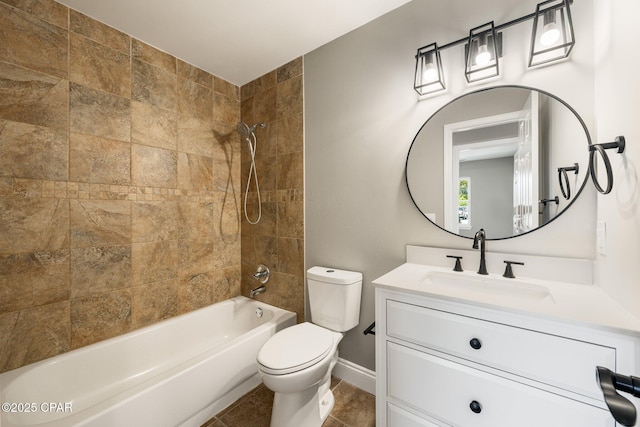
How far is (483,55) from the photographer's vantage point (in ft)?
4.14

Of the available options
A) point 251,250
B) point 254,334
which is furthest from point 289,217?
point 254,334

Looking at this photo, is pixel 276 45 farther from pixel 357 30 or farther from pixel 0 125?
pixel 0 125

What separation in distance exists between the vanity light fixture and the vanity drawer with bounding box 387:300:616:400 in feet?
3.92

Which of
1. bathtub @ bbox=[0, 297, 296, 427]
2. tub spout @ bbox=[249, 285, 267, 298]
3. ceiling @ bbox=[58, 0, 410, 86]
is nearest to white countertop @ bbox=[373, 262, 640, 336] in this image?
bathtub @ bbox=[0, 297, 296, 427]

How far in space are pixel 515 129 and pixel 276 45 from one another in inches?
65.7

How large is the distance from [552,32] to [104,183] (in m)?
2.56

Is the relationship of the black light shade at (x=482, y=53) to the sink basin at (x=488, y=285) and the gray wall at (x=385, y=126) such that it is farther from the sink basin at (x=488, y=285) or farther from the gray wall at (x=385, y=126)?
the sink basin at (x=488, y=285)

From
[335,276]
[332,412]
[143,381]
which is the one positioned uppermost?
[335,276]

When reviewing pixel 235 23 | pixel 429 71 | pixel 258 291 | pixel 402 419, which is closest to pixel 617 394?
pixel 402 419

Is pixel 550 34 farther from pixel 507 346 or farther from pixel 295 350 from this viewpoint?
pixel 295 350

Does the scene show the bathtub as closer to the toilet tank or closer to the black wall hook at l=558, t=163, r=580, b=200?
the toilet tank

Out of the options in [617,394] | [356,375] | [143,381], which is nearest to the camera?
[617,394]

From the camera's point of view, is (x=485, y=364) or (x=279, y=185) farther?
(x=279, y=185)

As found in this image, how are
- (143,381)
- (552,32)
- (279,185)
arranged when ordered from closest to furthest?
(552,32) < (143,381) < (279,185)
